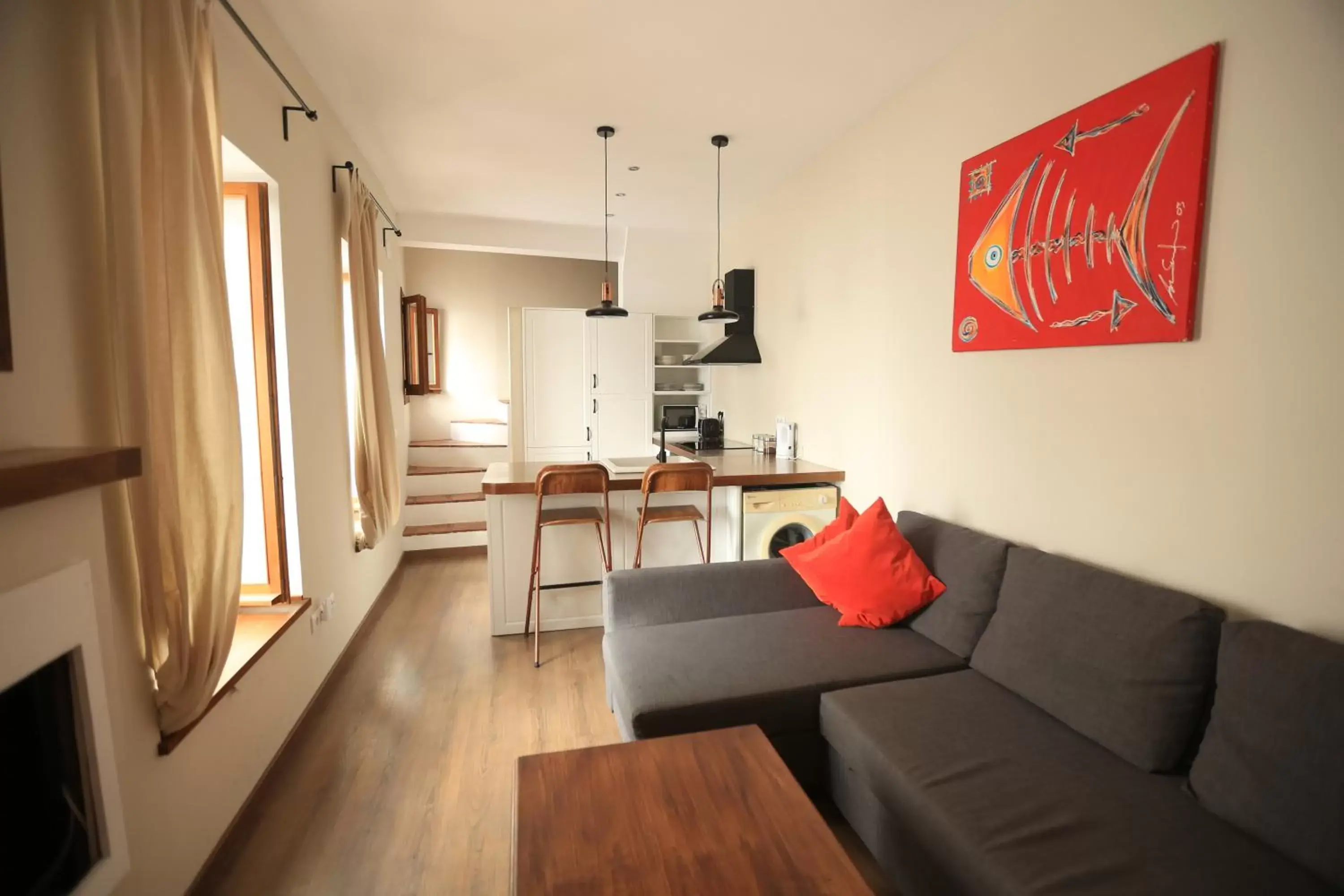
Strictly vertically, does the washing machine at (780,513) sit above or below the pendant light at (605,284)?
below

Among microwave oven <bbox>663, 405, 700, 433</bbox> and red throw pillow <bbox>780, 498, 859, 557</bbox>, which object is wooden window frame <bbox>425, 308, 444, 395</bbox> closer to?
microwave oven <bbox>663, 405, 700, 433</bbox>

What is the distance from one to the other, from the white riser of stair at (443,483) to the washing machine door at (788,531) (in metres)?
2.89

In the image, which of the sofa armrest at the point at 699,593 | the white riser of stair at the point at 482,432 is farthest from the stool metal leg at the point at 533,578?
the white riser of stair at the point at 482,432

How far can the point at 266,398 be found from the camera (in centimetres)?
222

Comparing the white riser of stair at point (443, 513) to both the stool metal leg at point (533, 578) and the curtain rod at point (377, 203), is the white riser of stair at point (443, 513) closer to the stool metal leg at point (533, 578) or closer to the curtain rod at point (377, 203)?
the stool metal leg at point (533, 578)

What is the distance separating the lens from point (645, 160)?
3.51 metres

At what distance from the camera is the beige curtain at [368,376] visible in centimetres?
→ 301

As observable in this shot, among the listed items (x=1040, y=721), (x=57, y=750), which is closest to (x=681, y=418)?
(x=1040, y=721)

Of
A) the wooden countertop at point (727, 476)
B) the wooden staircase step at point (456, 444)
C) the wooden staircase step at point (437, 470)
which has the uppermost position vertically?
the wooden countertop at point (727, 476)

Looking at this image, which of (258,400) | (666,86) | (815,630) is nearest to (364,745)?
(258,400)

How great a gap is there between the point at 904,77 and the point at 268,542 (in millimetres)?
3272

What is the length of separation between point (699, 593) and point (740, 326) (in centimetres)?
269

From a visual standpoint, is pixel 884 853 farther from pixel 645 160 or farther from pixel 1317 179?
pixel 645 160

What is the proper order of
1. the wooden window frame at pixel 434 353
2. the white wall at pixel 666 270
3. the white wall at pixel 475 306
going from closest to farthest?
the white wall at pixel 666 270 → the wooden window frame at pixel 434 353 → the white wall at pixel 475 306
